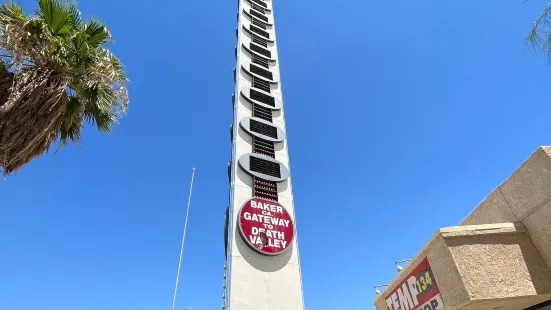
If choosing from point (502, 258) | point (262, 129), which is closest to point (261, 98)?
point (262, 129)

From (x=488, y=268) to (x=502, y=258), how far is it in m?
0.46

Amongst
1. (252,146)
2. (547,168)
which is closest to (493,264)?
(547,168)

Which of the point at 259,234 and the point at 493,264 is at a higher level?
the point at 259,234

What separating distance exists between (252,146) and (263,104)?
16.0 feet

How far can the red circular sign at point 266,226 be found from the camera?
19406mm

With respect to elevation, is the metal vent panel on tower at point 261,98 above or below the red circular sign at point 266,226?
above

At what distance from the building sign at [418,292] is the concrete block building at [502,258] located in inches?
0.8

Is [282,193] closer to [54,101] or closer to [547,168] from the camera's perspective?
[54,101]

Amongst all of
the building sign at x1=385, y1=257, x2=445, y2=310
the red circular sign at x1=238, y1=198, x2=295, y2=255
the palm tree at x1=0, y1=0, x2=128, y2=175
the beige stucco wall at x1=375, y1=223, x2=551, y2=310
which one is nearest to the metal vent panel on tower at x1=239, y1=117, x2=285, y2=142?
the red circular sign at x1=238, y1=198, x2=295, y2=255

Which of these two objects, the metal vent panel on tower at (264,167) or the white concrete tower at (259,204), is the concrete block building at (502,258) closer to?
the white concrete tower at (259,204)

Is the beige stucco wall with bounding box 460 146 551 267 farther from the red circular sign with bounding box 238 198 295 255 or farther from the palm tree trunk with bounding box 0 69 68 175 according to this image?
the red circular sign with bounding box 238 198 295 255

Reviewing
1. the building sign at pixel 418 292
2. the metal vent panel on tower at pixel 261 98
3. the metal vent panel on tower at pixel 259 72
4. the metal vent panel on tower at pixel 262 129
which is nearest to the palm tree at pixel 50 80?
the building sign at pixel 418 292

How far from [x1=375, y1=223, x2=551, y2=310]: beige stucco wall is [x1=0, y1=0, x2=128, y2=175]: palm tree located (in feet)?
32.8

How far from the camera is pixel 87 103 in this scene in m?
10.4
